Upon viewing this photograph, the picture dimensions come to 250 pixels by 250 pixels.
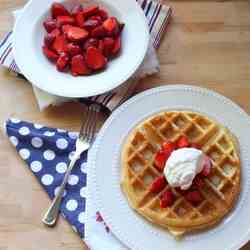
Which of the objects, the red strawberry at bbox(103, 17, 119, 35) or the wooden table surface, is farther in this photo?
the red strawberry at bbox(103, 17, 119, 35)

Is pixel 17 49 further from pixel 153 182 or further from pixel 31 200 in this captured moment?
pixel 153 182

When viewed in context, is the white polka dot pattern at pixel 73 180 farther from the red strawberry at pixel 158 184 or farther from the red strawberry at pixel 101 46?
the red strawberry at pixel 101 46

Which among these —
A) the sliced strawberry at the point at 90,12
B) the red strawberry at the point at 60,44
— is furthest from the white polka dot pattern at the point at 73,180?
the sliced strawberry at the point at 90,12

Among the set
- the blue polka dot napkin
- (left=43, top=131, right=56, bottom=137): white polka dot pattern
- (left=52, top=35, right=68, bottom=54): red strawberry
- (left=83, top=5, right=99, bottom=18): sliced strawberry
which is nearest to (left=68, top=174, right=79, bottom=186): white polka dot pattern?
the blue polka dot napkin

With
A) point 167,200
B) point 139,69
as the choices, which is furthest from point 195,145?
point 139,69

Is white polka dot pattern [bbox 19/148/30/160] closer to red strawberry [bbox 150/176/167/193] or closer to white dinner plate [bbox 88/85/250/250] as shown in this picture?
white dinner plate [bbox 88/85/250/250]

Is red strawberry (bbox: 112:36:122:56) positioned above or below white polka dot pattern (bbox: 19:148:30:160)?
above

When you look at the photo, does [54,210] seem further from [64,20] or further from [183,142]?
[64,20]
